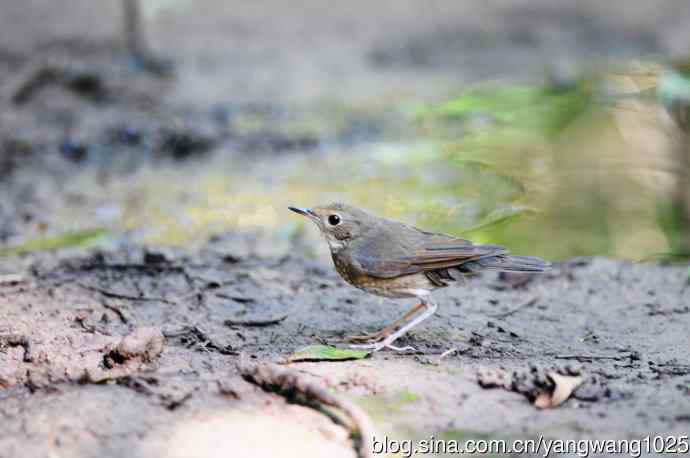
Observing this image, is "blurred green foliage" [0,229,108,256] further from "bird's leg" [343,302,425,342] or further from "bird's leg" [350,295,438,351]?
"bird's leg" [350,295,438,351]

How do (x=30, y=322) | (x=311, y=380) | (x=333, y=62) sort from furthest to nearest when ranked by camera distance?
(x=333, y=62)
(x=30, y=322)
(x=311, y=380)

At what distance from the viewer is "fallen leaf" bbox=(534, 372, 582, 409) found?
362 centimetres

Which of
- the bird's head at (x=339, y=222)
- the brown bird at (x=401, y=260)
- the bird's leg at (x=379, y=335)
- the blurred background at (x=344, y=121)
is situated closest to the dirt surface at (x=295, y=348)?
the bird's leg at (x=379, y=335)

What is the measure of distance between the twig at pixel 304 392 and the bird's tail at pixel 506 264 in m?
1.41

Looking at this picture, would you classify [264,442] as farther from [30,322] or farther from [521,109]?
[521,109]

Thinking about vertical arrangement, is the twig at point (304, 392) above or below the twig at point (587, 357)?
above

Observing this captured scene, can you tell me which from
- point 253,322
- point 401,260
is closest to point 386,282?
point 401,260

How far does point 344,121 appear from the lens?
34.5 feet

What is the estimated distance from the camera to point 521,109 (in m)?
10.8

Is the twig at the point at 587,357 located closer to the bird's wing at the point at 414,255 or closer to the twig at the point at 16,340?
the bird's wing at the point at 414,255

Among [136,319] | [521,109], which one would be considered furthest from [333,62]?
[136,319]

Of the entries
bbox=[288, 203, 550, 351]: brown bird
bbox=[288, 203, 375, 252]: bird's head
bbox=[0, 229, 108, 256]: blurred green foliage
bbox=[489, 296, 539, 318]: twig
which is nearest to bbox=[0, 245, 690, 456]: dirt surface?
bbox=[489, 296, 539, 318]: twig

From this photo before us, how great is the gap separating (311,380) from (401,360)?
715 millimetres

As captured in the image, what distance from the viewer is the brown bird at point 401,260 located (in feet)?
15.3
